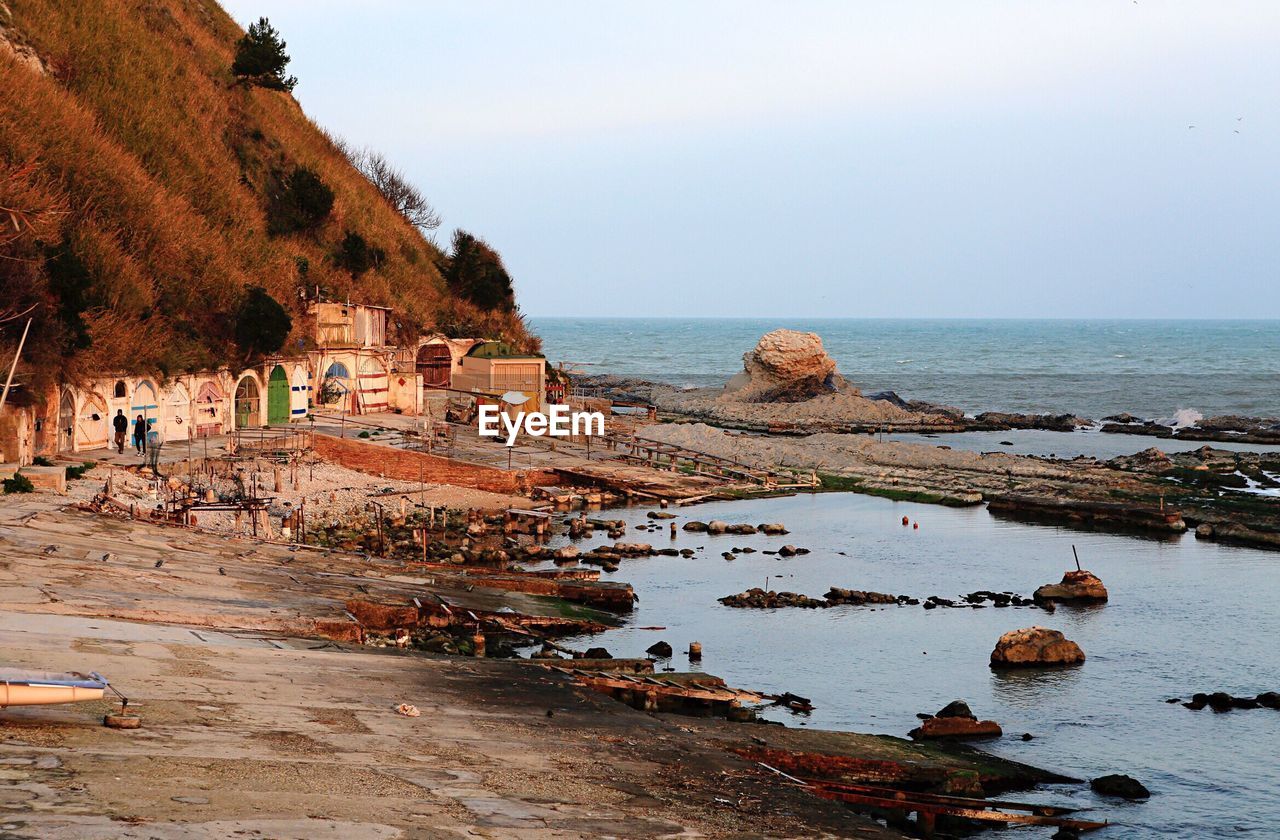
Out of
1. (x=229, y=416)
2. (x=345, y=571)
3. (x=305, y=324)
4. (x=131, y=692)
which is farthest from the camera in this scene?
(x=305, y=324)

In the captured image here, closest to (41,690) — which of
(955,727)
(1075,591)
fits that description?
(955,727)

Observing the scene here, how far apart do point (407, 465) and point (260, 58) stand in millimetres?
35399

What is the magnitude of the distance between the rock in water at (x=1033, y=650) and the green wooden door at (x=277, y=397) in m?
31.9

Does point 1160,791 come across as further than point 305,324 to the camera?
No

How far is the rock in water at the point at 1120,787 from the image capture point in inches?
752

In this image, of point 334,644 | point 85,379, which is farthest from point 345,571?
point 85,379

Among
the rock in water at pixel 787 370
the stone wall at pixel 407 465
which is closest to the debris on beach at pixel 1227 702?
the stone wall at pixel 407 465

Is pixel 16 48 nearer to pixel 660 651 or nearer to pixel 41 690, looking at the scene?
pixel 660 651

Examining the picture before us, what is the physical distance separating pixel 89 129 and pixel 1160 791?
45211mm

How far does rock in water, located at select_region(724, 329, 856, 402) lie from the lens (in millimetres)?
92250

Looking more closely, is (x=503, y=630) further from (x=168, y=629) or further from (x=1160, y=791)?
(x=1160, y=791)

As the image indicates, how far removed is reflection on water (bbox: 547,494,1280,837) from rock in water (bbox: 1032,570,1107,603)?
1.59 ft

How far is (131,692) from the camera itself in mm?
14469

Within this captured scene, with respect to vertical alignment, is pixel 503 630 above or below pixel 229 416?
below
